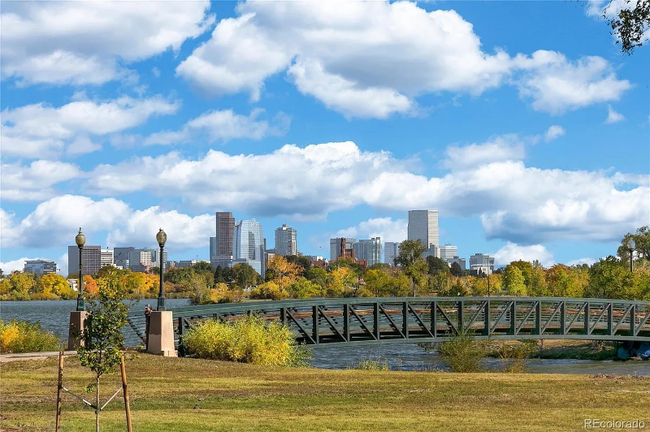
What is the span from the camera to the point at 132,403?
18.0 m

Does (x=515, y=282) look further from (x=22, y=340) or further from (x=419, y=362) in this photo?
(x=22, y=340)

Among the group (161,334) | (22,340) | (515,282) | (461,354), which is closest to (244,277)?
(515,282)

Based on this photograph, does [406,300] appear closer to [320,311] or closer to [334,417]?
[320,311]

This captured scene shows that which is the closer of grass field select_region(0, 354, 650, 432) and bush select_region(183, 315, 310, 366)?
grass field select_region(0, 354, 650, 432)

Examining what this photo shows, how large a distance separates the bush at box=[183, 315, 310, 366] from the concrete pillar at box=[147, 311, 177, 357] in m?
1.02

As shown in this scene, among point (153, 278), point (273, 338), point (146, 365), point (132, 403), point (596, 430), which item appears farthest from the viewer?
point (153, 278)

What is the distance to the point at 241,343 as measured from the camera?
28234 millimetres

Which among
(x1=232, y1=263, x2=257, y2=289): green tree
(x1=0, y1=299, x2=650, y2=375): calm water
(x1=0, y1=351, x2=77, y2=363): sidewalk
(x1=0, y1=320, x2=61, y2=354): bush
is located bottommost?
(x1=0, y1=299, x2=650, y2=375): calm water

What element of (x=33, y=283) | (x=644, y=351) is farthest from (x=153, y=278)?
(x=644, y=351)

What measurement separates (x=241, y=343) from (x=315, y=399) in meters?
9.97

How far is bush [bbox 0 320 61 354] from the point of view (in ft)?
97.3

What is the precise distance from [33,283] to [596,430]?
162601 millimetres

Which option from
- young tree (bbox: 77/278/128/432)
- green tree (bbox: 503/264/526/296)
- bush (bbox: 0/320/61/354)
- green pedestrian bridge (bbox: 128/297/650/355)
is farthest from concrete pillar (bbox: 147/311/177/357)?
green tree (bbox: 503/264/526/296)

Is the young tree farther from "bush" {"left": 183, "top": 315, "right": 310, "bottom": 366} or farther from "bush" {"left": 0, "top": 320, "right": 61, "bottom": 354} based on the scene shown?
"bush" {"left": 0, "top": 320, "right": 61, "bottom": 354}
